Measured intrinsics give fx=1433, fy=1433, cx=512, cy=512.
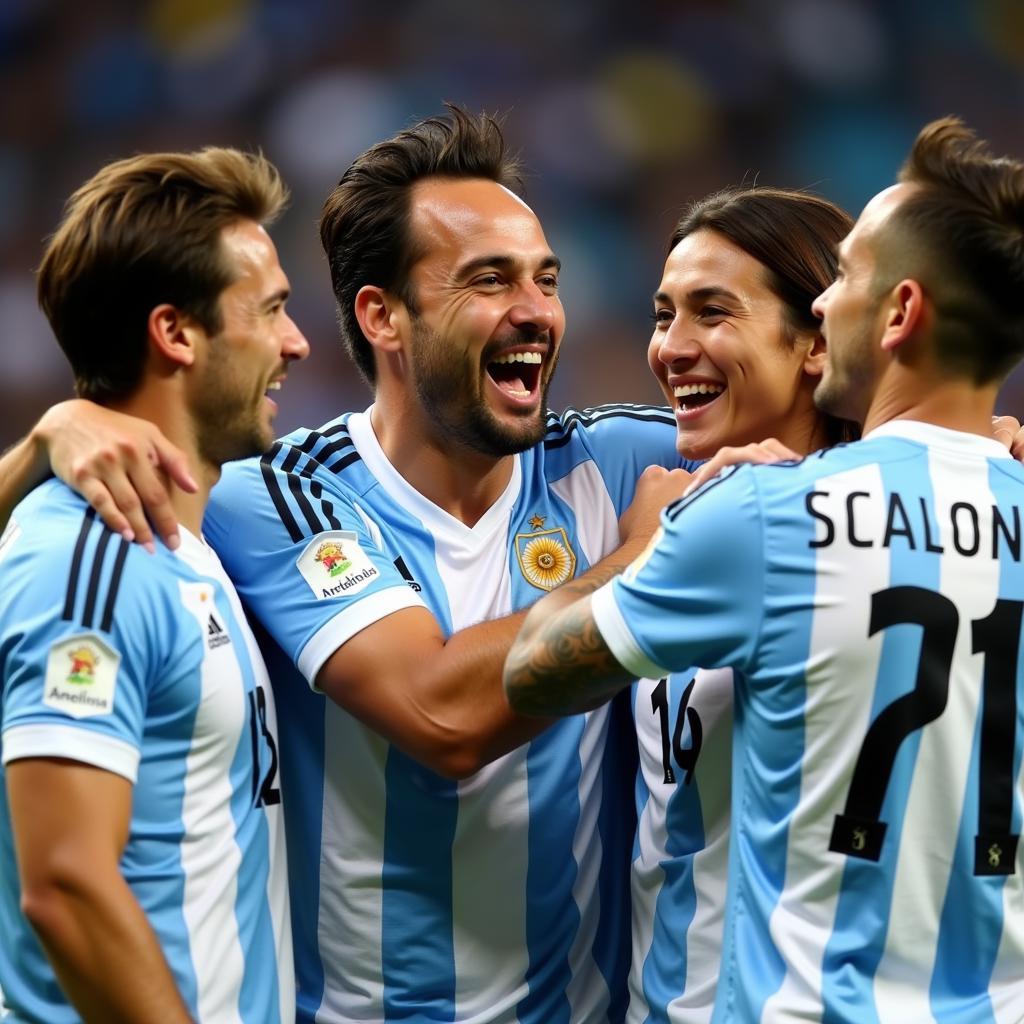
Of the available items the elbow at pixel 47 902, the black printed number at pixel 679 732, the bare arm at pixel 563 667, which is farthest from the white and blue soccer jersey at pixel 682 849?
the elbow at pixel 47 902

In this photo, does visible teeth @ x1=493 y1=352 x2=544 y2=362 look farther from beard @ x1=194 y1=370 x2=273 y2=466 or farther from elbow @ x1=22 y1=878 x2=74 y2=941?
elbow @ x1=22 y1=878 x2=74 y2=941

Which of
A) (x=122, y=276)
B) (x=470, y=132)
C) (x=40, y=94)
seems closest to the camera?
(x=122, y=276)

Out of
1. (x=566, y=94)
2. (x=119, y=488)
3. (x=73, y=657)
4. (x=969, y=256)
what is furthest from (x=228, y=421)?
(x=566, y=94)

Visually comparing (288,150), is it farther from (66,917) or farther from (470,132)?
(66,917)

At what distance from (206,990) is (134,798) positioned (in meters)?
0.39

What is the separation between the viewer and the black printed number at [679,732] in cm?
292

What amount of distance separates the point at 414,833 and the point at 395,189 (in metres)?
1.65

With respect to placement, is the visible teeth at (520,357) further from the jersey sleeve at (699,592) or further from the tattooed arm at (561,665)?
the jersey sleeve at (699,592)

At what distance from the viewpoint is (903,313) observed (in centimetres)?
258

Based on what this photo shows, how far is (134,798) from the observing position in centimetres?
251

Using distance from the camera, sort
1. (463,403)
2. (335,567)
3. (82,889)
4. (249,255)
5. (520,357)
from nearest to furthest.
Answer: (82,889) < (249,255) < (335,567) < (463,403) < (520,357)

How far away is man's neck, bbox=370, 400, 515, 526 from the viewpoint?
3.49 meters

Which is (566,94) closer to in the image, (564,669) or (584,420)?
(584,420)

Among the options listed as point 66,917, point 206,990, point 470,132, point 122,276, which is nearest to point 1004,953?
point 206,990
